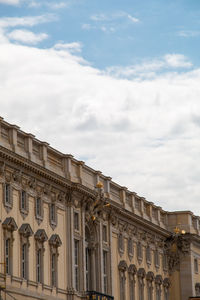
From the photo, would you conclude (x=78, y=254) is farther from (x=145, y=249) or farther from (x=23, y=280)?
(x=145, y=249)

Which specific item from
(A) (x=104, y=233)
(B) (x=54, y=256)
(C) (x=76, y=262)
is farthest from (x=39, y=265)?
(A) (x=104, y=233)

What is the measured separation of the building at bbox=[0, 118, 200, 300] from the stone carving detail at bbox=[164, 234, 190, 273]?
10 centimetres

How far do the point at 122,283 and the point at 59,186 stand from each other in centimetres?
1590

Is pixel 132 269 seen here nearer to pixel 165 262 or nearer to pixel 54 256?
pixel 165 262

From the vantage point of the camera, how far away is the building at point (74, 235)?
6312 cm

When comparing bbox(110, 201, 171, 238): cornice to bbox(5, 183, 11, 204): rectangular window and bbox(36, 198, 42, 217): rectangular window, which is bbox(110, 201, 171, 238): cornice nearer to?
bbox(36, 198, 42, 217): rectangular window

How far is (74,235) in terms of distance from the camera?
7256cm

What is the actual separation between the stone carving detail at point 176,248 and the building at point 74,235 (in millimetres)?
100

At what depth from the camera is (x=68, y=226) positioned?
71625 millimetres

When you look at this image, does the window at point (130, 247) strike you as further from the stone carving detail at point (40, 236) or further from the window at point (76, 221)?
the stone carving detail at point (40, 236)

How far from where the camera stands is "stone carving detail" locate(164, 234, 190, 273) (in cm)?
9719

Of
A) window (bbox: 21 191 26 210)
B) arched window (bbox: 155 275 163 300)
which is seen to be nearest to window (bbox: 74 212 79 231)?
window (bbox: 21 191 26 210)

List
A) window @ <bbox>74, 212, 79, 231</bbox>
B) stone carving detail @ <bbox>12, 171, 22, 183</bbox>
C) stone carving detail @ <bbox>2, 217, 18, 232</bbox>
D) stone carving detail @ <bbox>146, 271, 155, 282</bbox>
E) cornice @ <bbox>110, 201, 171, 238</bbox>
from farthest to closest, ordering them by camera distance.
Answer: stone carving detail @ <bbox>146, 271, 155, 282</bbox> → cornice @ <bbox>110, 201, 171, 238</bbox> → window @ <bbox>74, 212, 79, 231</bbox> → stone carving detail @ <bbox>12, 171, 22, 183</bbox> → stone carving detail @ <bbox>2, 217, 18, 232</bbox>

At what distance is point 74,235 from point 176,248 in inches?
1071
